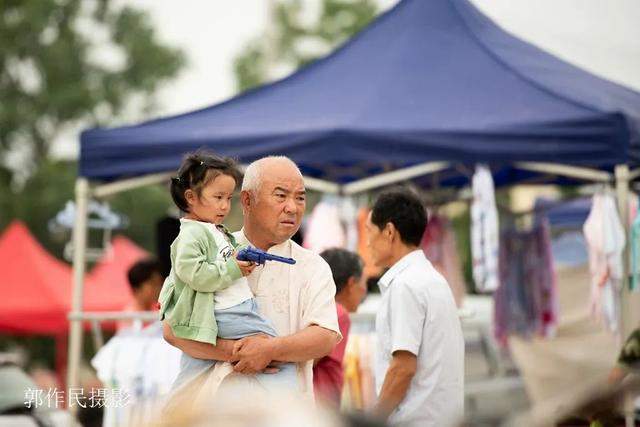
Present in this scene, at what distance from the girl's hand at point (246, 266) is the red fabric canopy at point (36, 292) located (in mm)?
13519

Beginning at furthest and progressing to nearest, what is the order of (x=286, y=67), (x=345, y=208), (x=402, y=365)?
(x=286, y=67) → (x=345, y=208) → (x=402, y=365)

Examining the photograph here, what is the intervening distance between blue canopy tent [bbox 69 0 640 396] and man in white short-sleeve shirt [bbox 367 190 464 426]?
3136 mm

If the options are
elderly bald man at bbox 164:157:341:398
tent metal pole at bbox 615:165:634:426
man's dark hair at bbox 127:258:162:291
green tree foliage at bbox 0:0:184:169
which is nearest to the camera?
elderly bald man at bbox 164:157:341:398

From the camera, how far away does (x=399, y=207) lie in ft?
17.1

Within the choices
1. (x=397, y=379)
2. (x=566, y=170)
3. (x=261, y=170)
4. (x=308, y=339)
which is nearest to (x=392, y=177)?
(x=566, y=170)

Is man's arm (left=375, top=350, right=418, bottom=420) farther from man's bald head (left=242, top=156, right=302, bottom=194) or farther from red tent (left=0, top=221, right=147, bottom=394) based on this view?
red tent (left=0, top=221, right=147, bottom=394)

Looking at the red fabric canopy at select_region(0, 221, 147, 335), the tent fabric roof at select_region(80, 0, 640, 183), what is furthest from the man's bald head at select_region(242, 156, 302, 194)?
the red fabric canopy at select_region(0, 221, 147, 335)

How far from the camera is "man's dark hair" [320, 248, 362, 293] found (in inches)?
243

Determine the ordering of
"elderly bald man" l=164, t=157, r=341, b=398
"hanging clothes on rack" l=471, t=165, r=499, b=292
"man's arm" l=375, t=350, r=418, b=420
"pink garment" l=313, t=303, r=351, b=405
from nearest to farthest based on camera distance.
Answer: "elderly bald man" l=164, t=157, r=341, b=398
"man's arm" l=375, t=350, r=418, b=420
"pink garment" l=313, t=303, r=351, b=405
"hanging clothes on rack" l=471, t=165, r=499, b=292

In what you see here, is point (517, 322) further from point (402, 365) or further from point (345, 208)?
point (402, 365)

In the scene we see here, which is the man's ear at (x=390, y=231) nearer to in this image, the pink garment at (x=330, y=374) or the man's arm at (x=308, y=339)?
the pink garment at (x=330, y=374)

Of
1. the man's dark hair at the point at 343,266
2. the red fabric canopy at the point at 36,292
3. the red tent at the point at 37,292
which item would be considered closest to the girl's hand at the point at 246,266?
the man's dark hair at the point at 343,266

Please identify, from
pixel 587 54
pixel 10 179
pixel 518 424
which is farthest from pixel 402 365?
pixel 10 179

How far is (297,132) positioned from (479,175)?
4.16 ft
